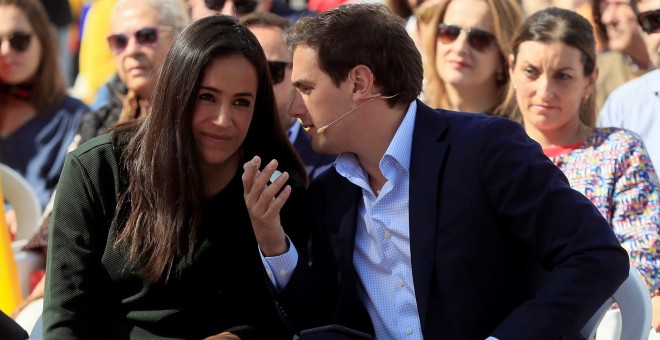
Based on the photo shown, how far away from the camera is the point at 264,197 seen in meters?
2.91

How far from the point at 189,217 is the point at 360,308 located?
615mm

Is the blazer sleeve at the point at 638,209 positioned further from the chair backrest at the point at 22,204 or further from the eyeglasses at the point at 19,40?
the eyeglasses at the point at 19,40

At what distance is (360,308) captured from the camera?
3061 mm

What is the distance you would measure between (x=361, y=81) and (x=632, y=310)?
99 cm

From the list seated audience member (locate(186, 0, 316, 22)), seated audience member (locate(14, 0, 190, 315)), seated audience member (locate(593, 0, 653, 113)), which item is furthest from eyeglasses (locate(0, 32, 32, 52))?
seated audience member (locate(593, 0, 653, 113))

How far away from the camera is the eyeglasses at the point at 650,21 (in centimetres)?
447

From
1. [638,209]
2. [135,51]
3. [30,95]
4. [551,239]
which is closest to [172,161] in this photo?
[551,239]

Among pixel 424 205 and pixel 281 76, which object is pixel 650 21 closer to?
pixel 281 76

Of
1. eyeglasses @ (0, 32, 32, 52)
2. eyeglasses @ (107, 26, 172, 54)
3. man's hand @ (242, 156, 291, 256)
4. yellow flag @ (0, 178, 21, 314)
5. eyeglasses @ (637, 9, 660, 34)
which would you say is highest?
eyeglasses @ (637, 9, 660, 34)

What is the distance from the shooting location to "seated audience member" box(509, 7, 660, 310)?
3.79 meters

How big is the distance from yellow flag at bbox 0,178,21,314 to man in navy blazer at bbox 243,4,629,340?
1683 millimetres

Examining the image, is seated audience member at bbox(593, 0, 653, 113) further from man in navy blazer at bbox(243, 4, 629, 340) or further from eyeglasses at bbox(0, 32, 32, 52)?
eyeglasses at bbox(0, 32, 32, 52)

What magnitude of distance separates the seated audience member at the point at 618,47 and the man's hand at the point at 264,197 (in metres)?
2.77

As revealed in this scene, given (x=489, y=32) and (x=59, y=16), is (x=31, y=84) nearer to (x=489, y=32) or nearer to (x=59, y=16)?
(x=59, y=16)
